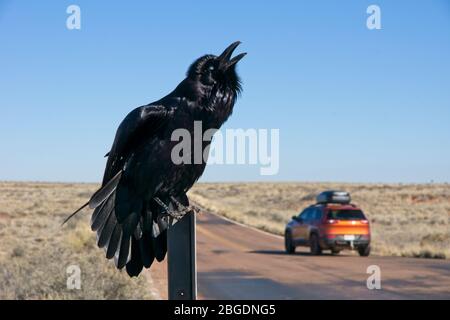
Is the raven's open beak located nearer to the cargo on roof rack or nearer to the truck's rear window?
the truck's rear window

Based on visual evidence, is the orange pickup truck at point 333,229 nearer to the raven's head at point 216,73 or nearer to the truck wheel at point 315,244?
the truck wheel at point 315,244

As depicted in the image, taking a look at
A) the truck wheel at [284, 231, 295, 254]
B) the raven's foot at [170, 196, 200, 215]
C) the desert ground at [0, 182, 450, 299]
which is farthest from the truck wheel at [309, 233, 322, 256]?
the raven's foot at [170, 196, 200, 215]

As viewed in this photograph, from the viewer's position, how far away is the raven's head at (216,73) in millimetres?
2627

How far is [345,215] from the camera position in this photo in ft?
67.5

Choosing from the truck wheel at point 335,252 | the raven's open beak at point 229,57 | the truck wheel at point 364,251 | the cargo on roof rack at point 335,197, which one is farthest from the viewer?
the cargo on roof rack at point 335,197

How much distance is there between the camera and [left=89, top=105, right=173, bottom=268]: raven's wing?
2619 millimetres

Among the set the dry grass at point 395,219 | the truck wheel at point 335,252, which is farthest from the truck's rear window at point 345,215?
the dry grass at point 395,219

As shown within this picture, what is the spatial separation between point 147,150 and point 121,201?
0.22 m

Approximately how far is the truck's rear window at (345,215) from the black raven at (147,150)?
711 inches

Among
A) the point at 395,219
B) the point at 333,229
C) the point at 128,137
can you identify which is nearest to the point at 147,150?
the point at 128,137

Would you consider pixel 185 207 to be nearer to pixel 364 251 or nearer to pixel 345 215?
pixel 345 215

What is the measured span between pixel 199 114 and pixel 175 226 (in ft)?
1.42
